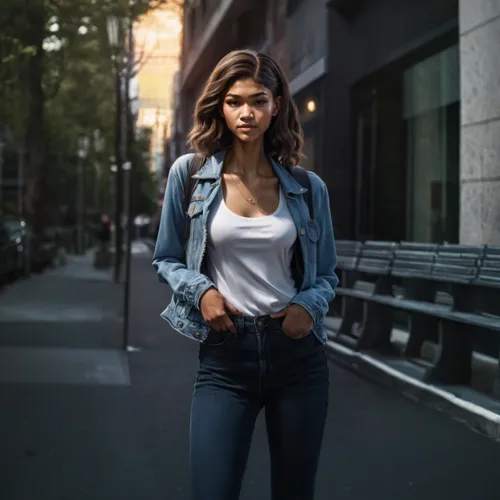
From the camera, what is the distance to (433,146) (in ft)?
37.9

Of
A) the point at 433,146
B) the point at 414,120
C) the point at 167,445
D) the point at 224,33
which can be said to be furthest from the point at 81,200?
the point at 167,445

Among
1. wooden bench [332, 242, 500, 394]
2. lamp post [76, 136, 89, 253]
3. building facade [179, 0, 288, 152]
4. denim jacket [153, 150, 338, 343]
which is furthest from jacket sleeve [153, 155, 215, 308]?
lamp post [76, 136, 89, 253]

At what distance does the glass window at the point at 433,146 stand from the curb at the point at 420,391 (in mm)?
1548

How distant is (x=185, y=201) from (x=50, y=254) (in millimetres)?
28524

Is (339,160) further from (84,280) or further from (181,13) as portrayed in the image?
(84,280)

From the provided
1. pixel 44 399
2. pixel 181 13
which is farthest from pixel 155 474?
pixel 181 13

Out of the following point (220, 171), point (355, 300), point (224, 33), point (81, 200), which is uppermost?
point (224, 33)

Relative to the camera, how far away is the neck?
3.15m

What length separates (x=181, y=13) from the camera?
19.4 m

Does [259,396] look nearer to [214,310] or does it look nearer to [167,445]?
[214,310]

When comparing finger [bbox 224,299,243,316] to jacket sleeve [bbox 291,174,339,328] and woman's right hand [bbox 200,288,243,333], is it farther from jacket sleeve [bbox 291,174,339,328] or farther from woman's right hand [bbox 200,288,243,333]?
jacket sleeve [bbox 291,174,339,328]

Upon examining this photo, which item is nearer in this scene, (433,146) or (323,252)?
(323,252)

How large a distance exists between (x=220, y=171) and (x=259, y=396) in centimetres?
64

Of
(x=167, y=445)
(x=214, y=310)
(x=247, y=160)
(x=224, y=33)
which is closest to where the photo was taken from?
(x=214, y=310)
